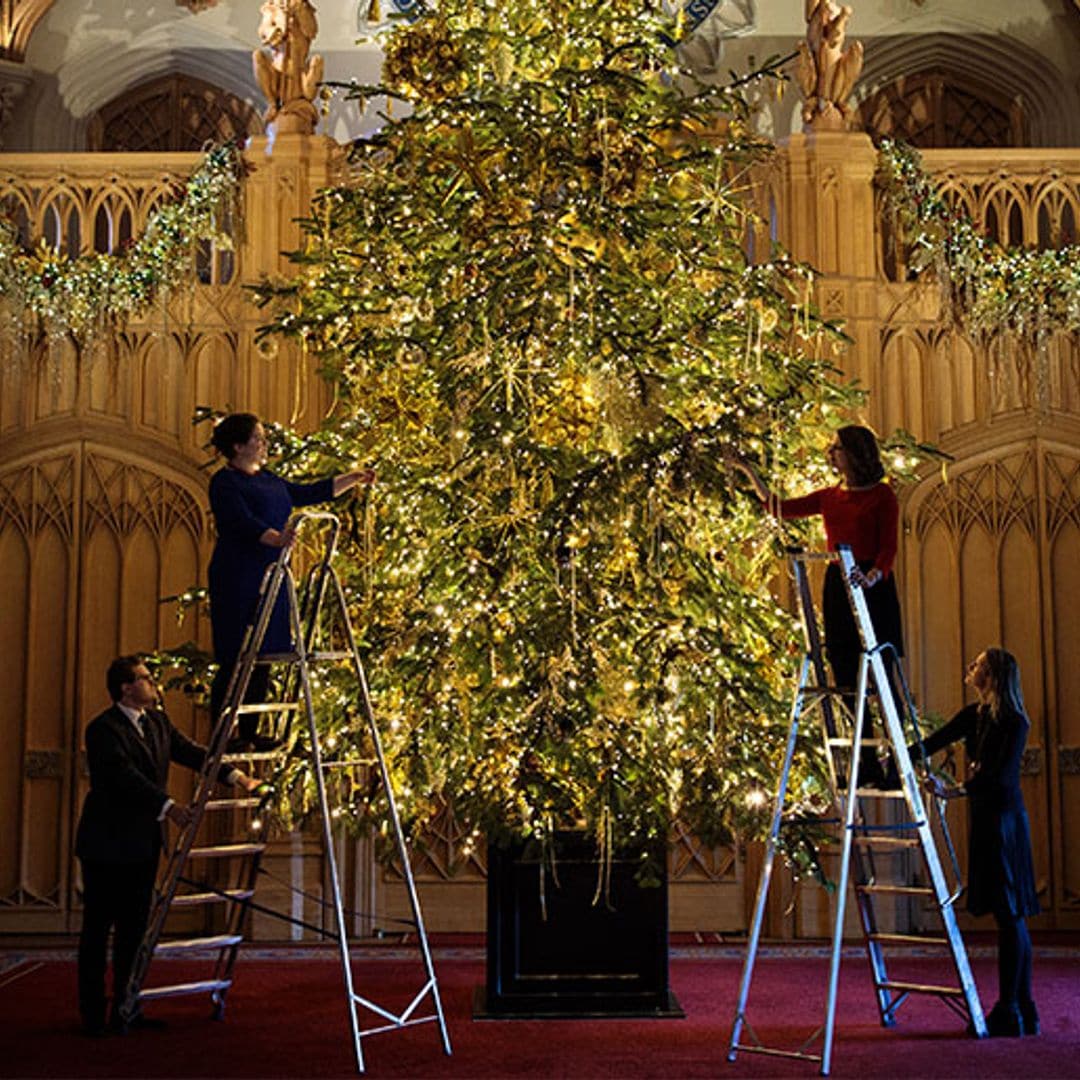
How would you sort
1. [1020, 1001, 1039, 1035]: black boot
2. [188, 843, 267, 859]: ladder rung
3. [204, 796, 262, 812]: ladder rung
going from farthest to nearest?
[1020, 1001, 1039, 1035]: black boot < [204, 796, 262, 812]: ladder rung < [188, 843, 267, 859]: ladder rung

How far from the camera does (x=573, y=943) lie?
6.10 metres

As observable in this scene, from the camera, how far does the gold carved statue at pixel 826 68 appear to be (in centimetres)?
886

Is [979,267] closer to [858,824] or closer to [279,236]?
[279,236]

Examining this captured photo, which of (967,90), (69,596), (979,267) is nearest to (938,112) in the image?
(967,90)

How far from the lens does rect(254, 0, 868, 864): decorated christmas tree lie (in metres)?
6.05

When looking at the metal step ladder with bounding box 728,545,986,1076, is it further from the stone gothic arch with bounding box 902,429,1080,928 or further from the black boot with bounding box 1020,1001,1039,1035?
the stone gothic arch with bounding box 902,429,1080,928

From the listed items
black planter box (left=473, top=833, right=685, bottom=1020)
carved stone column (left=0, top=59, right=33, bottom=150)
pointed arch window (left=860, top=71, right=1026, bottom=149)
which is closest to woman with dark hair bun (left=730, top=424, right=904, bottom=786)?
black planter box (left=473, top=833, right=685, bottom=1020)

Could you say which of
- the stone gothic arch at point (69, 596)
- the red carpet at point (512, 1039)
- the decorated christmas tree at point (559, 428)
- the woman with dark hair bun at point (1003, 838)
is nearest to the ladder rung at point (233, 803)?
the decorated christmas tree at point (559, 428)

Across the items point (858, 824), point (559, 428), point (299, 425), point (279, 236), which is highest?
point (279, 236)

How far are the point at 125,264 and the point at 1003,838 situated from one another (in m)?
5.51

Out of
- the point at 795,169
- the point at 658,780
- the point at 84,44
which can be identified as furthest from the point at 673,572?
the point at 84,44

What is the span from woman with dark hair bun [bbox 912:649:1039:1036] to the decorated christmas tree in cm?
77

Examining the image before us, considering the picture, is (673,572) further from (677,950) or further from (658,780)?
(677,950)

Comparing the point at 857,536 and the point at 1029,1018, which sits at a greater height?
the point at 857,536
